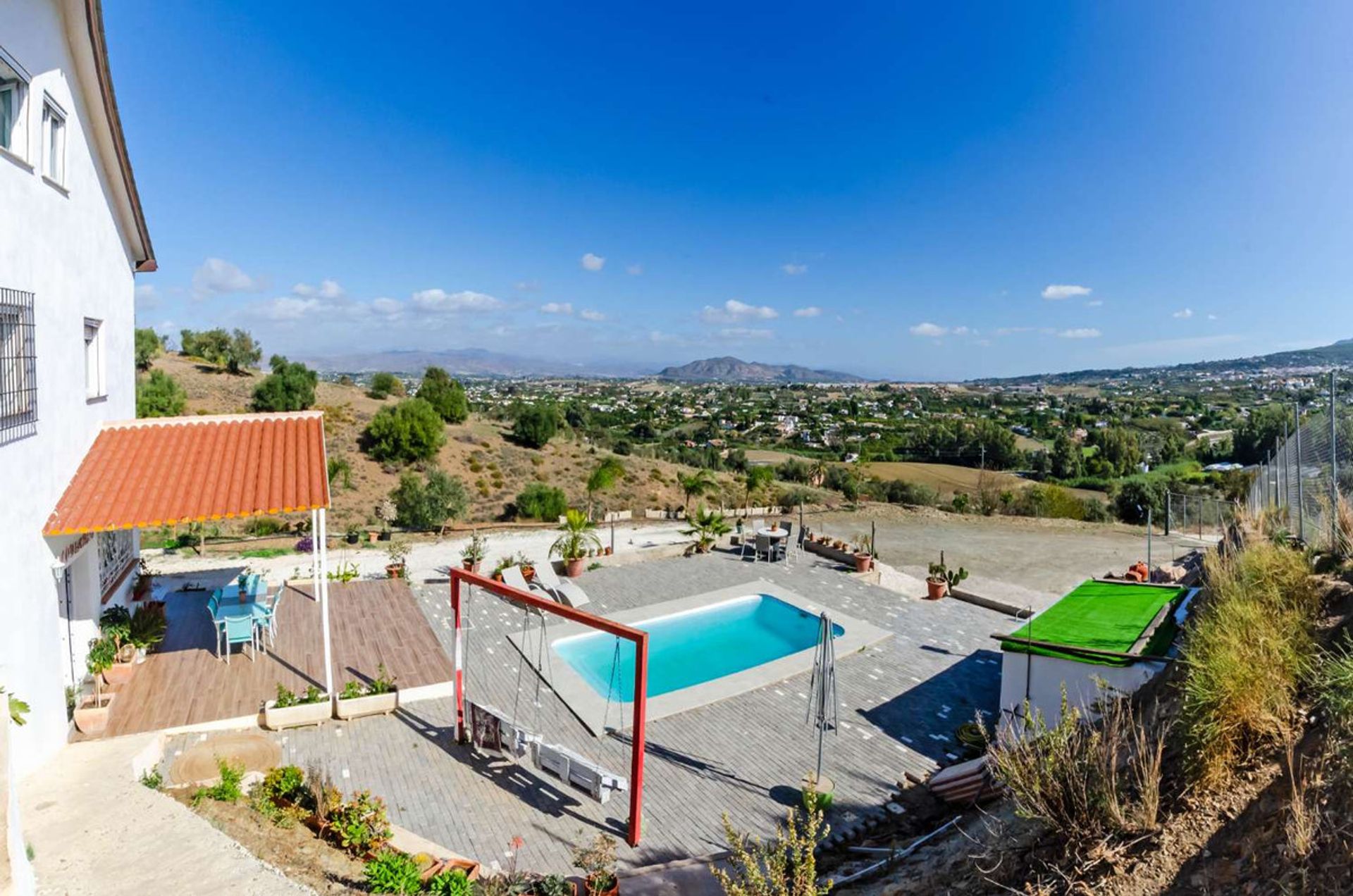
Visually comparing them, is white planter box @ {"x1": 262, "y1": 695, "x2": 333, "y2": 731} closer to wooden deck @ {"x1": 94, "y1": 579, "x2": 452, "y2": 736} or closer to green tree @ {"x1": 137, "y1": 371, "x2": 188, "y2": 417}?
wooden deck @ {"x1": 94, "y1": 579, "x2": 452, "y2": 736}

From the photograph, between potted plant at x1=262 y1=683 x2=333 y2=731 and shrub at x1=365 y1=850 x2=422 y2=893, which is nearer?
shrub at x1=365 y1=850 x2=422 y2=893

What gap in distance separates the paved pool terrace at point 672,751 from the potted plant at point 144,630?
97.9 inches

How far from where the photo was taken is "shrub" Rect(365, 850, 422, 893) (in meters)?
4.88

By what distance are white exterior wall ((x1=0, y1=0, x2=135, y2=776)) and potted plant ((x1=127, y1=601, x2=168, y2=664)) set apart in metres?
0.55

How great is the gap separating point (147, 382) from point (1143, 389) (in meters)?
119

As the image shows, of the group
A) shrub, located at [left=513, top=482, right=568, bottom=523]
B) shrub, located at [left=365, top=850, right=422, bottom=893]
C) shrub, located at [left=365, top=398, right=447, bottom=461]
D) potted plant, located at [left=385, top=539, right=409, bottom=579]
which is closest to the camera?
shrub, located at [left=365, top=850, right=422, bottom=893]

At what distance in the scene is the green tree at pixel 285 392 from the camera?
36719 millimetres

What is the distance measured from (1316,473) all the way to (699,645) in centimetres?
924

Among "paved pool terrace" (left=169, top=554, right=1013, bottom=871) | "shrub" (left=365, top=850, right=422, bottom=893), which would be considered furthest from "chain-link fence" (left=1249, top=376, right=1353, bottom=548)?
"shrub" (left=365, top=850, right=422, bottom=893)

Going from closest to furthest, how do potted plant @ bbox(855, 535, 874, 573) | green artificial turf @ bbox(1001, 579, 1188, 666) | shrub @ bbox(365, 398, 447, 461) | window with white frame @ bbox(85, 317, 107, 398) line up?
green artificial turf @ bbox(1001, 579, 1188, 666) < window with white frame @ bbox(85, 317, 107, 398) < potted plant @ bbox(855, 535, 874, 573) < shrub @ bbox(365, 398, 447, 461)

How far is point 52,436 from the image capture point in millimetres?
7047

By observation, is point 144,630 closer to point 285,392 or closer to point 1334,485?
point 1334,485

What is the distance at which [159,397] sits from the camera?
1114 inches

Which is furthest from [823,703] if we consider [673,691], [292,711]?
[292,711]
